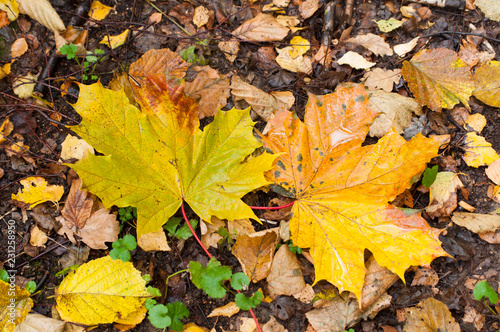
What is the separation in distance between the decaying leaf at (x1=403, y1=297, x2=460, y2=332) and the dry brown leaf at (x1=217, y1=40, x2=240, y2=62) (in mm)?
2188

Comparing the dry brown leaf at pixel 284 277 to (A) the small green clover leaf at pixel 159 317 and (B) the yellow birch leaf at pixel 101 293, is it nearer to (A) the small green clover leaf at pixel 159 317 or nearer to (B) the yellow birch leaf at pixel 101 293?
(A) the small green clover leaf at pixel 159 317

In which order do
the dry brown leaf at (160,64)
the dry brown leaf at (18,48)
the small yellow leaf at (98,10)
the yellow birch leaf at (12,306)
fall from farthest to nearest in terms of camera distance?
the small yellow leaf at (98,10) → the dry brown leaf at (18,48) → the dry brown leaf at (160,64) → the yellow birch leaf at (12,306)


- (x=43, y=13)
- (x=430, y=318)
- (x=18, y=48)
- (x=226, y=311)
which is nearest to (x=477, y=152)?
(x=430, y=318)

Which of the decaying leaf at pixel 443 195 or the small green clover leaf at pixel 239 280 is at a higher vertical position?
the decaying leaf at pixel 443 195

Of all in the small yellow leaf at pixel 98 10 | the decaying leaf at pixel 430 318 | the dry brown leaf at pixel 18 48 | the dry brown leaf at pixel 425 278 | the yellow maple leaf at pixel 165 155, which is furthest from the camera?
the small yellow leaf at pixel 98 10

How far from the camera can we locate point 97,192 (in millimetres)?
1680

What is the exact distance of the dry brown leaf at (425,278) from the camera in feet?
6.81

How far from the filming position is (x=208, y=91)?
2328mm

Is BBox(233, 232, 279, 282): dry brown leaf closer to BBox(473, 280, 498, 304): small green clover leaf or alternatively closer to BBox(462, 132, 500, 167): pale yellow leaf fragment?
BBox(473, 280, 498, 304): small green clover leaf

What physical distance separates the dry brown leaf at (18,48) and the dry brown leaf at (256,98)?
1621 millimetres

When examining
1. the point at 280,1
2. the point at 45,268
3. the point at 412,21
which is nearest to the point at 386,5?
the point at 412,21

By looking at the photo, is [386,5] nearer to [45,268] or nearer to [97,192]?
[97,192]

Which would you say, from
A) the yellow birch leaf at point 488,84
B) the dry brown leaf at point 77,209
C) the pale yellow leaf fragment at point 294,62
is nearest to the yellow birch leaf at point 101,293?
the dry brown leaf at point 77,209

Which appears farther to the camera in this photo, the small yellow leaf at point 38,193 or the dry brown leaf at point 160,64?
the dry brown leaf at point 160,64
